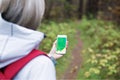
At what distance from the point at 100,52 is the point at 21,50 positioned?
952 cm

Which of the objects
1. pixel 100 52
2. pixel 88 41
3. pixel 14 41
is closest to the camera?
pixel 14 41

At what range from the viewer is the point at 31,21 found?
202 cm

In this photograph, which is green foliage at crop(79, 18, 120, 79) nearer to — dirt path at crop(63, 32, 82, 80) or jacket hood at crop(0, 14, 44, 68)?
dirt path at crop(63, 32, 82, 80)

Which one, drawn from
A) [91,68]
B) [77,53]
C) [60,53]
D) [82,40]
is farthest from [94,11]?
[60,53]

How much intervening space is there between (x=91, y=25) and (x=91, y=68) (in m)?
7.06

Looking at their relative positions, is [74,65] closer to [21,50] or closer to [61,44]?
[61,44]

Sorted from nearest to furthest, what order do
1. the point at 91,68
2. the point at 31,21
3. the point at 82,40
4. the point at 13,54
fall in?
1. the point at 13,54
2. the point at 31,21
3. the point at 91,68
4. the point at 82,40

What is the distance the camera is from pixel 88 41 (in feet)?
45.3

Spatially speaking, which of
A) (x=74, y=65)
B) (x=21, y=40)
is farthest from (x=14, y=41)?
(x=74, y=65)

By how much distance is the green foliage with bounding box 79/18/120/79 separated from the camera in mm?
9166

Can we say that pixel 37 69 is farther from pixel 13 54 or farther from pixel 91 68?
pixel 91 68

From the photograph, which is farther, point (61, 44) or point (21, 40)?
point (61, 44)

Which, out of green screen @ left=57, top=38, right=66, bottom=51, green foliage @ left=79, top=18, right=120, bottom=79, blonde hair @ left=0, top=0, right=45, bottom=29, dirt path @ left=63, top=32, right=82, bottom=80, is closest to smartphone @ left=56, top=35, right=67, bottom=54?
green screen @ left=57, top=38, right=66, bottom=51


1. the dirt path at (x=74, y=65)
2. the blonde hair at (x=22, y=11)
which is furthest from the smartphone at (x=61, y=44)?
the dirt path at (x=74, y=65)
